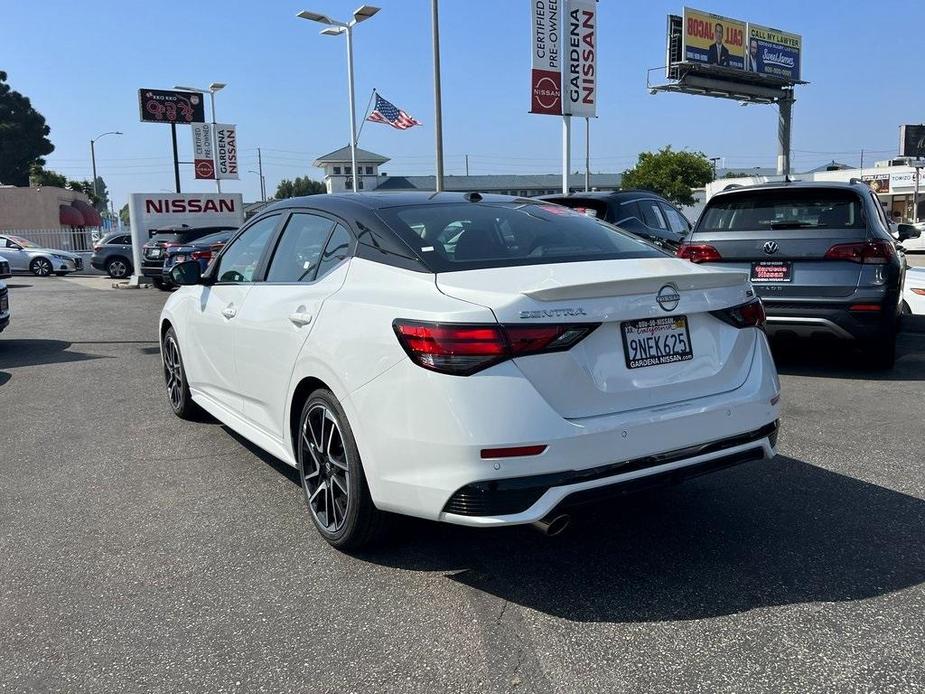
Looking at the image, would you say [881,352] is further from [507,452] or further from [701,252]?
[507,452]

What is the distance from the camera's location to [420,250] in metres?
3.42

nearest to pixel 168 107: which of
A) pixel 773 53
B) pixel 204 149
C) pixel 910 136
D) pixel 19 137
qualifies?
pixel 204 149

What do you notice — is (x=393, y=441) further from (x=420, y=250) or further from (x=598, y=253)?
(x=598, y=253)

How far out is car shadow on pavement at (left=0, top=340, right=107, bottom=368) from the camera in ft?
29.8

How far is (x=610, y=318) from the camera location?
301 cm

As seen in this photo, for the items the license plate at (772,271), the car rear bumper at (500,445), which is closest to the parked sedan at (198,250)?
the license plate at (772,271)

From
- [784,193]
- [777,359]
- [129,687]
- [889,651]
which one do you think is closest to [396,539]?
[129,687]

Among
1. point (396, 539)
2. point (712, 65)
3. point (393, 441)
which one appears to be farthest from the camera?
point (712, 65)

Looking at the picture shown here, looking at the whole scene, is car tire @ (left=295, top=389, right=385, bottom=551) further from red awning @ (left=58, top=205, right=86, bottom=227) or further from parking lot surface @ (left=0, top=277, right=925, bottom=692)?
red awning @ (left=58, top=205, right=86, bottom=227)

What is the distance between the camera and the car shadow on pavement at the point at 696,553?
3137 millimetres

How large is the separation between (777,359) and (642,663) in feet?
20.1

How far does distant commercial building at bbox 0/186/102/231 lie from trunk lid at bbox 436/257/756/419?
4634 cm

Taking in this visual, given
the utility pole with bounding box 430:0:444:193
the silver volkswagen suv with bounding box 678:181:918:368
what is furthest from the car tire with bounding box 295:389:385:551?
the utility pole with bounding box 430:0:444:193

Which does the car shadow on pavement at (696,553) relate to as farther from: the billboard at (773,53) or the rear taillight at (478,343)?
the billboard at (773,53)
